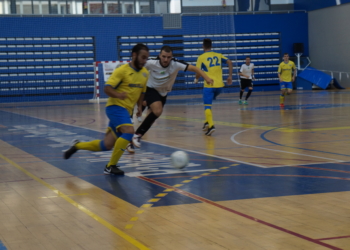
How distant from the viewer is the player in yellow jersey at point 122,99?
679cm

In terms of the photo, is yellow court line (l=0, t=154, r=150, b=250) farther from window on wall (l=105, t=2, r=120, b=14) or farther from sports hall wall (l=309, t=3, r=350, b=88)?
→ sports hall wall (l=309, t=3, r=350, b=88)

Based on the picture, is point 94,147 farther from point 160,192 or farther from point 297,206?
point 297,206

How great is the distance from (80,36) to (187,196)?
2857 centimetres

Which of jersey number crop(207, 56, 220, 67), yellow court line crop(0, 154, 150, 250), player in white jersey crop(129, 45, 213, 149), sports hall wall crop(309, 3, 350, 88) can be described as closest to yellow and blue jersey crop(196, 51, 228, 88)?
jersey number crop(207, 56, 220, 67)

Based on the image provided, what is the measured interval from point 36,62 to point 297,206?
2907 centimetres

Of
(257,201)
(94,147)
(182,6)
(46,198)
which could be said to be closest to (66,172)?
(94,147)

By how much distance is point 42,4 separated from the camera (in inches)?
1248

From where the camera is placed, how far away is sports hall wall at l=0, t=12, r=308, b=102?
103 ft

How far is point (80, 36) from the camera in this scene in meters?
32.8

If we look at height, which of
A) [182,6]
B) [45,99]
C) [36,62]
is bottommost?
[45,99]

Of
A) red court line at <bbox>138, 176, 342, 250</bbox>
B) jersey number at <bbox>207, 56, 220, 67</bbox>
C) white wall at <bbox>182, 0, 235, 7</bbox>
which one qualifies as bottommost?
red court line at <bbox>138, 176, 342, 250</bbox>

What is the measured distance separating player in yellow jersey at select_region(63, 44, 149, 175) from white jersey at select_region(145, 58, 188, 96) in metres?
2.11

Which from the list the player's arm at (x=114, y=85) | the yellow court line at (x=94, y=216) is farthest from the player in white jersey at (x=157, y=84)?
the yellow court line at (x=94, y=216)

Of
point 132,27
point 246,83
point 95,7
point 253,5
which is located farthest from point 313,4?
point 246,83
